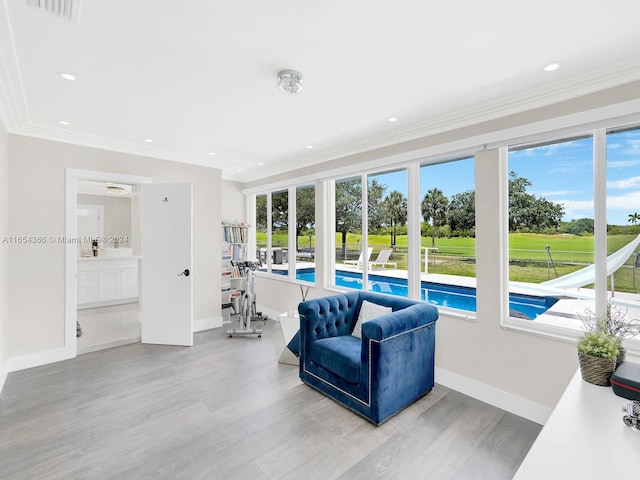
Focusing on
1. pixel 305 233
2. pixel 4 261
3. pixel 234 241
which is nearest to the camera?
pixel 4 261

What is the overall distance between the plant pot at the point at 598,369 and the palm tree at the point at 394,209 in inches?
84.1

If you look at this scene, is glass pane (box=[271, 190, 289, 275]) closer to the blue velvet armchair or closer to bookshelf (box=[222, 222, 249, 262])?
bookshelf (box=[222, 222, 249, 262])

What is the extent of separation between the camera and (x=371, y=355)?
2.35 meters

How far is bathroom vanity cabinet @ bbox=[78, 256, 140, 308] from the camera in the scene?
19.0 ft

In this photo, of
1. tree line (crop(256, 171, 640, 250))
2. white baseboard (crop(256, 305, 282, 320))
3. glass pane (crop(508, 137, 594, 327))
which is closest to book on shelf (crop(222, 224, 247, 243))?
tree line (crop(256, 171, 640, 250))

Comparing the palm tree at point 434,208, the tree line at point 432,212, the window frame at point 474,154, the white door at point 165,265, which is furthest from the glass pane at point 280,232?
the palm tree at point 434,208

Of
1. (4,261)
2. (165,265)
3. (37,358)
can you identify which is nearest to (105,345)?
(37,358)

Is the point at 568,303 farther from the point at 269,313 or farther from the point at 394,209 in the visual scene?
the point at 269,313

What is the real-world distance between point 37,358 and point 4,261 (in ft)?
3.85

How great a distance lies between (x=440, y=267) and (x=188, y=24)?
118 inches

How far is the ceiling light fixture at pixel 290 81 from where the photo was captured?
7.24 ft

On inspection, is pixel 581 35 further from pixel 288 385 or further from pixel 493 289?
pixel 288 385

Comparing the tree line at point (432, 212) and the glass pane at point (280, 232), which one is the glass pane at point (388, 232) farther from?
the glass pane at point (280, 232)

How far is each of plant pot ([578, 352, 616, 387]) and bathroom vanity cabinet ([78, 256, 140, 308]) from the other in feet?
21.6
